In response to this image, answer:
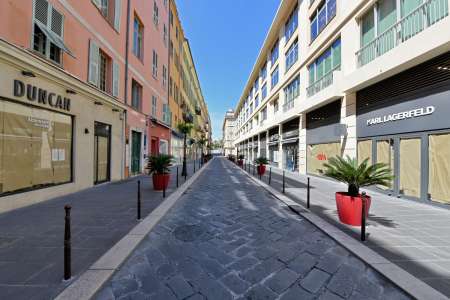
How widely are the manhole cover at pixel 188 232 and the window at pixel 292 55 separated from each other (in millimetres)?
18558

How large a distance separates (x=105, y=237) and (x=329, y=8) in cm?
1700

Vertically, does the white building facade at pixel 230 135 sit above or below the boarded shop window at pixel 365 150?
above

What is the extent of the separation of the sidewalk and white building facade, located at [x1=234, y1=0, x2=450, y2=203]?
636 cm

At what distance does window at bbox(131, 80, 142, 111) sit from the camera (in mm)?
14789

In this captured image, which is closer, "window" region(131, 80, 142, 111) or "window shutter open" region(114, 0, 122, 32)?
"window shutter open" region(114, 0, 122, 32)

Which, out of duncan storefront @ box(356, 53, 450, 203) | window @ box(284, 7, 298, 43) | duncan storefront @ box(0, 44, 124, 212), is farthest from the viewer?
window @ box(284, 7, 298, 43)

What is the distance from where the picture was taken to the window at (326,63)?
41.7ft

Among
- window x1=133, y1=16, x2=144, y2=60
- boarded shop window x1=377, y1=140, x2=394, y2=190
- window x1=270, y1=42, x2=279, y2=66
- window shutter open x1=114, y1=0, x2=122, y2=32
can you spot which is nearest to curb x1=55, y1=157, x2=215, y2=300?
boarded shop window x1=377, y1=140, x2=394, y2=190

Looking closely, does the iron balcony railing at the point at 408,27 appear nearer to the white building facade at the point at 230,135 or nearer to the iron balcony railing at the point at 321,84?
the iron balcony railing at the point at 321,84

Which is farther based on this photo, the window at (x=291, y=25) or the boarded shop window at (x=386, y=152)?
the window at (x=291, y=25)

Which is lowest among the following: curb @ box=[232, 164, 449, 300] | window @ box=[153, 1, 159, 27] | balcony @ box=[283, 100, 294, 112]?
curb @ box=[232, 164, 449, 300]

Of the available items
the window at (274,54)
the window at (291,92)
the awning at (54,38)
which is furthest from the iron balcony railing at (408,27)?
the window at (274,54)

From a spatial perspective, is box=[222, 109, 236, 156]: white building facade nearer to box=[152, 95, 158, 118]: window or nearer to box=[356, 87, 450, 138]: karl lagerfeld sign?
box=[152, 95, 158, 118]: window

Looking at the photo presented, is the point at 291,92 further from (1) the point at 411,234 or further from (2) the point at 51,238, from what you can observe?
(2) the point at 51,238
